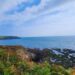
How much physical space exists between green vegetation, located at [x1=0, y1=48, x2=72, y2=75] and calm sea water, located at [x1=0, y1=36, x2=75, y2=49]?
0.98 feet

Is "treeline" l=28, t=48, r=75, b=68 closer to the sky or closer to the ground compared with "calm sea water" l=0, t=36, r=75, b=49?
closer to the ground

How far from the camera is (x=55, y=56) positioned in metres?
4.75

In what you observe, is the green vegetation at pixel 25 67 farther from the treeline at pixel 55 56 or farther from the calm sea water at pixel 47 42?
the calm sea water at pixel 47 42

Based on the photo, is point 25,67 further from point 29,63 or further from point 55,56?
point 55,56

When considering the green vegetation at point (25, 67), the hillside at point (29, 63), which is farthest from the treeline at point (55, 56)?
the green vegetation at point (25, 67)

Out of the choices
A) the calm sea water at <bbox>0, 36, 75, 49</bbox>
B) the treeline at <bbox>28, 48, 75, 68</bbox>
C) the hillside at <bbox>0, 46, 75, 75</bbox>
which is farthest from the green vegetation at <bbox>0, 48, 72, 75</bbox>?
the calm sea water at <bbox>0, 36, 75, 49</bbox>

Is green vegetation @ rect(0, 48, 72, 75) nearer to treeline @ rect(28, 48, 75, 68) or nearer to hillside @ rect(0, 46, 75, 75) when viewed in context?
hillside @ rect(0, 46, 75, 75)

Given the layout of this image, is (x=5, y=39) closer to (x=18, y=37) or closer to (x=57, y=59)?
(x=18, y=37)

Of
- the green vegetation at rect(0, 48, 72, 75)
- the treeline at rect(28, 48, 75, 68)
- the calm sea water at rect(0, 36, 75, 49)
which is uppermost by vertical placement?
the calm sea water at rect(0, 36, 75, 49)


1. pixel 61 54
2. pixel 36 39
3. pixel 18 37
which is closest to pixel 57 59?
pixel 61 54

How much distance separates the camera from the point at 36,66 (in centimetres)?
411

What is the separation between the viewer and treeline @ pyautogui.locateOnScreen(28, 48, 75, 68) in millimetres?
4623

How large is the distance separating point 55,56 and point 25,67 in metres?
0.79

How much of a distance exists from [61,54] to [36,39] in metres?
0.54
